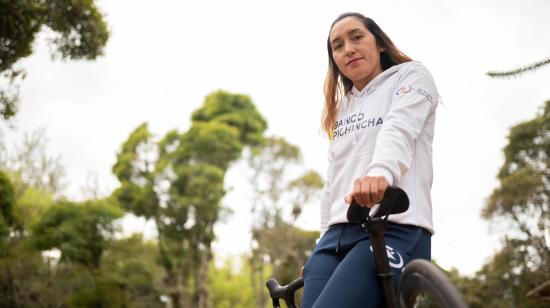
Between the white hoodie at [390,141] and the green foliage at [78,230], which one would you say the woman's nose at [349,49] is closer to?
the white hoodie at [390,141]

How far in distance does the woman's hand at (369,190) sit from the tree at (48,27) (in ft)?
24.2

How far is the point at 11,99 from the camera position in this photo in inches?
316

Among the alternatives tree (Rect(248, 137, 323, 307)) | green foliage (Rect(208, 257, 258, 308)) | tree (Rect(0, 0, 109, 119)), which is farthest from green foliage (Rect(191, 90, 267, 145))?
tree (Rect(0, 0, 109, 119))

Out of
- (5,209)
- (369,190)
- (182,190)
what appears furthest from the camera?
(182,190)

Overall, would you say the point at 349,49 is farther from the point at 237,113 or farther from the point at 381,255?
the point at 237,113

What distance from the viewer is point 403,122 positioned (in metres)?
1.65

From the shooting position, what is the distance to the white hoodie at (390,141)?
5.25 feet

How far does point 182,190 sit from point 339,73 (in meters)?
23.0

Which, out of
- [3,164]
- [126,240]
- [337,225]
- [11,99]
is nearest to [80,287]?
[126,240]

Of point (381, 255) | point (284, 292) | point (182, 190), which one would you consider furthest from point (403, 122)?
point (182, 190)

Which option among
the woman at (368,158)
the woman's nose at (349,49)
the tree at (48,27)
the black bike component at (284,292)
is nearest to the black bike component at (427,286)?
the woman at (368,158)

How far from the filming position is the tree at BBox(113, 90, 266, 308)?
78.9 ft

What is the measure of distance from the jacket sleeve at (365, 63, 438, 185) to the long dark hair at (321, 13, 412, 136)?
0.56 feet

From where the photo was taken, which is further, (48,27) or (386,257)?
(48,27)
